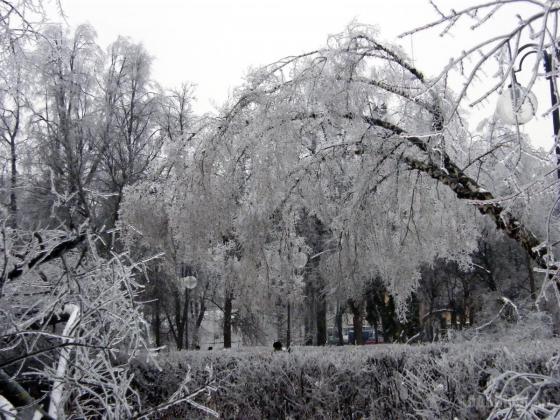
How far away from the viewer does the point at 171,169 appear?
30.8ft

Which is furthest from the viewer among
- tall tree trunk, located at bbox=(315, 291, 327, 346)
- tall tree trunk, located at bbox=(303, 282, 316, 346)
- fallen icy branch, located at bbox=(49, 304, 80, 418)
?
tall tree trunk, located at bbox=(303, 282, 316, 346)

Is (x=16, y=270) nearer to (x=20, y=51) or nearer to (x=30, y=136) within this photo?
(x=20, y=51)

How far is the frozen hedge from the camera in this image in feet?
Answer: 16.4

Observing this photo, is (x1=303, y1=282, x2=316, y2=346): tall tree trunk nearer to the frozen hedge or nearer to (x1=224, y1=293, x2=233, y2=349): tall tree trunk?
(x1=224, y1=293, x2=233, y2=349): tall tree trunk

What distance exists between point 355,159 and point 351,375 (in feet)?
12.8

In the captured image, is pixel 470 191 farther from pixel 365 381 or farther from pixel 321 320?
pixel 321 320

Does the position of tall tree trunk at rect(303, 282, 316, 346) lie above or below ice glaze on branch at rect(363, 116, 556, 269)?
below

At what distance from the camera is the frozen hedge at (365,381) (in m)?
5.00

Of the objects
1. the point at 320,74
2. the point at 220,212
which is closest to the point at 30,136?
the point at 220,212

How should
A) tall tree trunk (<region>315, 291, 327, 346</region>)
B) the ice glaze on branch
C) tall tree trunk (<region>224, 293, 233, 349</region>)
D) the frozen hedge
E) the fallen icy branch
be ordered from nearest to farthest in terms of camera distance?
the fallen icy branch
the frozen hedge
the ice glaze on branch
tall tree trunk (<region>315, 291, 327, 346</region>)
tall tree trunk (<region>224, 293, 233, 349</region>)

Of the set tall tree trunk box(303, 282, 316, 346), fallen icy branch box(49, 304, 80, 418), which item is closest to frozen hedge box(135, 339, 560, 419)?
fallen icy branch box(49, 304, 80, 418)

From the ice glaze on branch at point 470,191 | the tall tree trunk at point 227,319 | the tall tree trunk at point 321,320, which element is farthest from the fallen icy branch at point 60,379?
the tall tree trunk at point 227,319

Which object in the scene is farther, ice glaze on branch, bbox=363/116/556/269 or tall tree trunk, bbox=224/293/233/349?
tall tree trunk, bbox=224/293/233/349

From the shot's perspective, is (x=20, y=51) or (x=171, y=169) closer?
(x=20, y=51)
